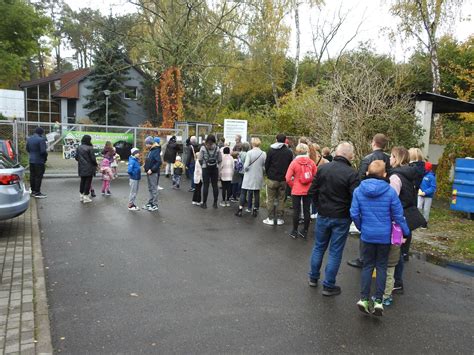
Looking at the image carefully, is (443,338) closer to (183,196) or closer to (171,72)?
(183,196)

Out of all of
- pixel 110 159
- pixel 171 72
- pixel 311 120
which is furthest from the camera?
pixel 171 72

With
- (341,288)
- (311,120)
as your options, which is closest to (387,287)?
(341,288)

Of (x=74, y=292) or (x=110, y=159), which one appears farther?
(x=110, y=159)

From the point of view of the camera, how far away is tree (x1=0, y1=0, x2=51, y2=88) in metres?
21.0

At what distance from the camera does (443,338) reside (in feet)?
13.0

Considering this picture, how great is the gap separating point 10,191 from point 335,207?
533cm

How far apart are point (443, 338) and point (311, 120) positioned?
430 inches

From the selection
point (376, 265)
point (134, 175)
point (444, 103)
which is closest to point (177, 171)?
point (134, 175)

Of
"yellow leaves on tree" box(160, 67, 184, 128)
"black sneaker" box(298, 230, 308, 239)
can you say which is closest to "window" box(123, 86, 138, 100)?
"yellow leaves on tree" box(160, 67, 184, 128)

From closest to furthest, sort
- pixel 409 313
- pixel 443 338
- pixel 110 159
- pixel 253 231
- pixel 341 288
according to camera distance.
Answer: pixel 443 338
pixel 409 313
pixel 341 288
pixel 253 231
pixel 110 159

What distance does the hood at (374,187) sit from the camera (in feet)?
14.1

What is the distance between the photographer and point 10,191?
6.80 m

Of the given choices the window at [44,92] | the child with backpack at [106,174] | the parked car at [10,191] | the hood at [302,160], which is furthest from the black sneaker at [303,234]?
the window at [44,92]

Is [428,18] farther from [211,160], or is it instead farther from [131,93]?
[131,93]
